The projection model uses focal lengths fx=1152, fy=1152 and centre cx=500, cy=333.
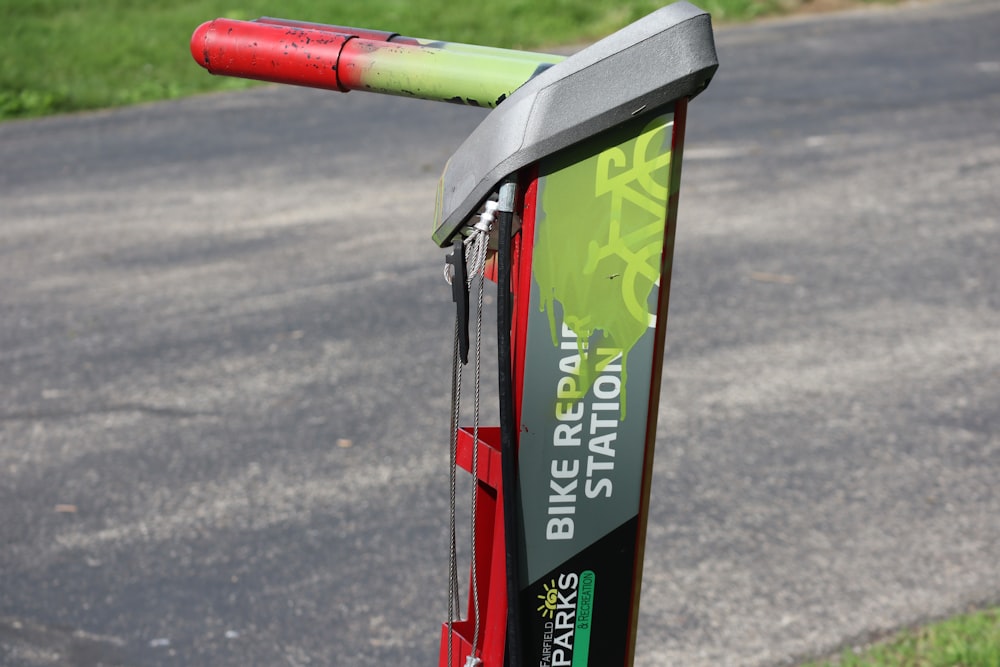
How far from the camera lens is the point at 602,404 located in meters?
1.53

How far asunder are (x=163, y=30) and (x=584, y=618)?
12.8 metres

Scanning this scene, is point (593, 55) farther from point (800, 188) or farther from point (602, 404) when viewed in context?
point (800, 188)

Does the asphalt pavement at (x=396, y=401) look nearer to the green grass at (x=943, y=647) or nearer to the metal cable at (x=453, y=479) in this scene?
the green grass at (x=943, y=647)

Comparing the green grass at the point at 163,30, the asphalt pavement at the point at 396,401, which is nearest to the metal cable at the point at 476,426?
the asphalt pavement at the point at 396,401

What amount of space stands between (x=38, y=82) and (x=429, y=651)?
9696mm

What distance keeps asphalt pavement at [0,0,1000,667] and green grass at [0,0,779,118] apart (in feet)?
9.61

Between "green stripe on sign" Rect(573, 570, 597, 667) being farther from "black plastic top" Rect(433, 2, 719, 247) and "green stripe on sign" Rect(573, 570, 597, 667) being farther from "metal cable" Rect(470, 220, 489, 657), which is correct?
"black plastic top" Rect(433, 2, 719, 247)

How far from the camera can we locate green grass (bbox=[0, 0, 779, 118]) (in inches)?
444

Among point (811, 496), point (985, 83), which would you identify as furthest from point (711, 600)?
point (985, 83)

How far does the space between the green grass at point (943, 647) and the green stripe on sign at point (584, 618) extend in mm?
1622

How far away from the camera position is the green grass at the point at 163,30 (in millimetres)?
11273

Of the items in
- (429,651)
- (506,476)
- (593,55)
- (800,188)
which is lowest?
(429,651)

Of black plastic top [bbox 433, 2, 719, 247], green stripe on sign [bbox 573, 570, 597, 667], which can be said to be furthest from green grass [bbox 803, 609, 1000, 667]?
black plastic top [bbox 433, 2, 719, 247]

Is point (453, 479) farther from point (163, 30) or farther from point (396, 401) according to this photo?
point (163, 30)
